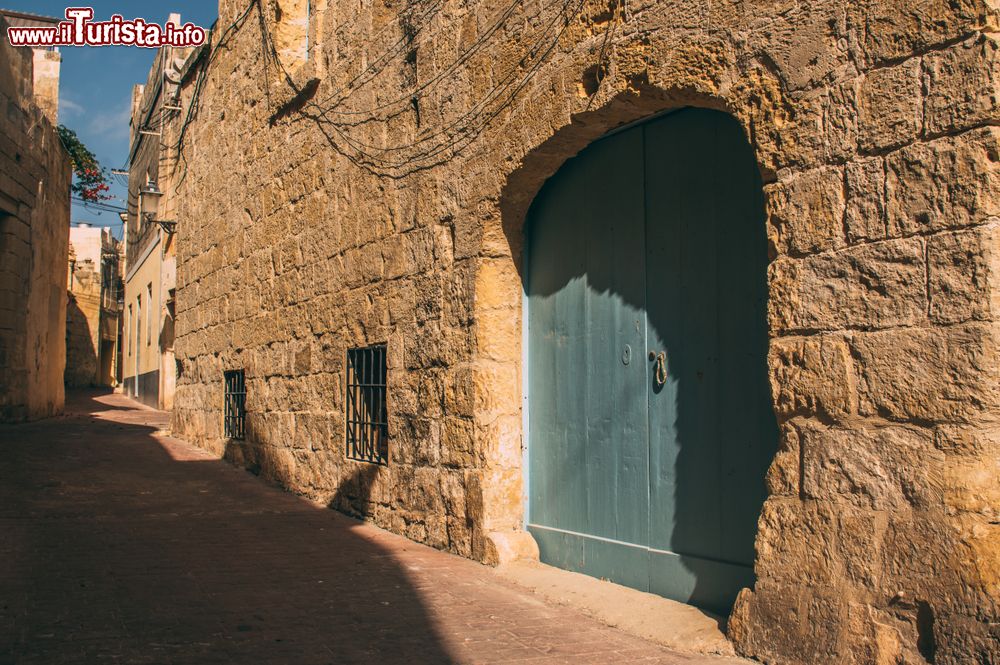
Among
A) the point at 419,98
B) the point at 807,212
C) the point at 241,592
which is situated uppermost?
the point at 419,98

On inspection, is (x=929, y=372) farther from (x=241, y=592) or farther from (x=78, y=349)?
(x=78, y=349)

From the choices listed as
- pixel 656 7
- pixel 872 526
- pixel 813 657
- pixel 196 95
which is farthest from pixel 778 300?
pixel 196 95

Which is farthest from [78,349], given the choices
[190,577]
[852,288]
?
[852,288]

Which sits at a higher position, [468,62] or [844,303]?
[468,62]

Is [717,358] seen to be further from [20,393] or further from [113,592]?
[20,393]

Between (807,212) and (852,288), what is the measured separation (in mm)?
342

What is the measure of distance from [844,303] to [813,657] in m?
1.23

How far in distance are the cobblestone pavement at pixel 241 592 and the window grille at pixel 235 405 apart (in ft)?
6.39

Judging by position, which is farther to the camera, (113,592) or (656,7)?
(113,592)

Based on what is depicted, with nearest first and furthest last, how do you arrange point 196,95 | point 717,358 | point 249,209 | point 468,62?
point 717,358 < point 468,62 < point 249,209 < point 196,95

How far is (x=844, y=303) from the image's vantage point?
10.2 ft

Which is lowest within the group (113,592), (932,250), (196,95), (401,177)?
(113,592)

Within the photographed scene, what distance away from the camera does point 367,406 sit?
6809 mm

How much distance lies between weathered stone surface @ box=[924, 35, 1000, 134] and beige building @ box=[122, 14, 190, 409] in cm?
1309
